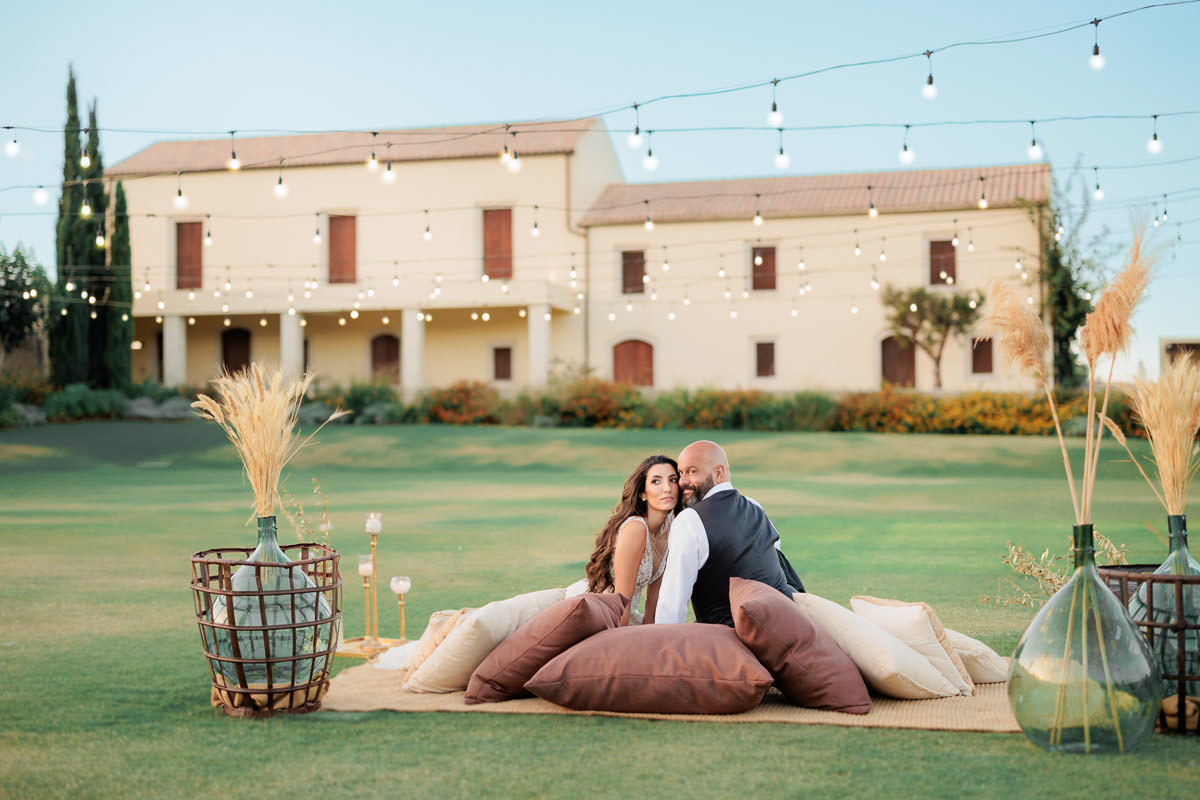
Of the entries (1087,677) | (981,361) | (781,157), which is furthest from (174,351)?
(1087,677)

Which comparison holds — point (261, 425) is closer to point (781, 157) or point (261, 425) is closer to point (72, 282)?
point (781, 157)

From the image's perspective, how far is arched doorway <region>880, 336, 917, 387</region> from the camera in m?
29.4

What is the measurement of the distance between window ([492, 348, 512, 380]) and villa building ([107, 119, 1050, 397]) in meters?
0.09

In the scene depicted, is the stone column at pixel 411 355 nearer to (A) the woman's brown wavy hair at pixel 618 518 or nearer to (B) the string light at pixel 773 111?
(B) the string light at pixel 773 111

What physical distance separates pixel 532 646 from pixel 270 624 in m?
1.06

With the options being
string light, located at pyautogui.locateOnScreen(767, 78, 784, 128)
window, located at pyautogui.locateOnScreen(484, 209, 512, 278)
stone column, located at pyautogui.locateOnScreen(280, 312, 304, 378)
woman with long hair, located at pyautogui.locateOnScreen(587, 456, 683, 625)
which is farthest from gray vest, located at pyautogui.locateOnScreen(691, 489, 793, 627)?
stone column, located at pyautogui.locateOnScreen(280, 312, 304, 378)

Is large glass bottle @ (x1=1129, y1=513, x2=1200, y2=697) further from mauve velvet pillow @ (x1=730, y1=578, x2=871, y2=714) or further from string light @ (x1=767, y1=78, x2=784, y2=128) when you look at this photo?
string light @ (x1=767, y1=78, x2=784, y2=128)

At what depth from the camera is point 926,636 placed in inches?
205

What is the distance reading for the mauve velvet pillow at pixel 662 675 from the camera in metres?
4.71

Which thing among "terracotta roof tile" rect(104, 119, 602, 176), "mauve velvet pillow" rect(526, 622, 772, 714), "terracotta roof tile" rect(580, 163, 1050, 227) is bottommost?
"mauve velvet pillow" rect(526, 622, 772, 714)

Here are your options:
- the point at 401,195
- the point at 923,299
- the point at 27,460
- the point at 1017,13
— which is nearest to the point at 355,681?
the point at 1017,13

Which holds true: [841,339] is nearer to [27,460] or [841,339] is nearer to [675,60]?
[675,60]

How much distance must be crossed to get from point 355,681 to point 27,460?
19106 mm

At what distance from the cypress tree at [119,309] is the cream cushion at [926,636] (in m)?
27.2
